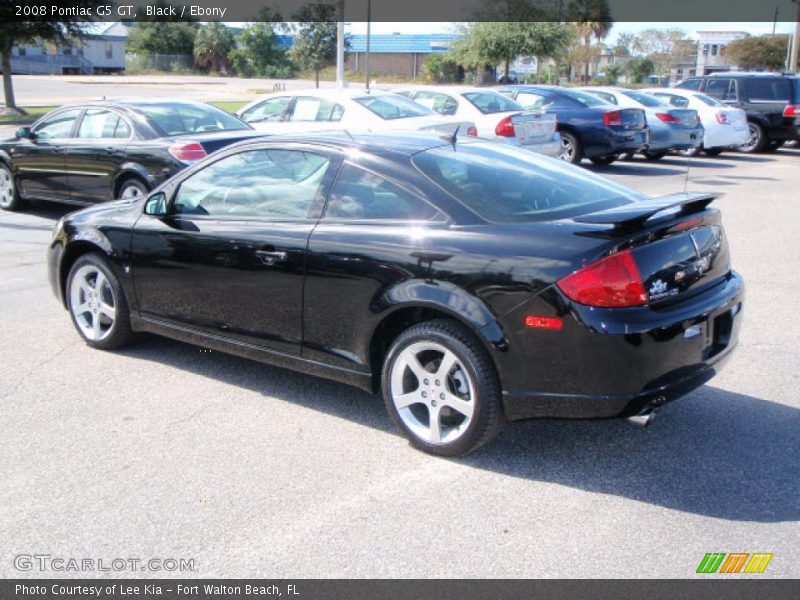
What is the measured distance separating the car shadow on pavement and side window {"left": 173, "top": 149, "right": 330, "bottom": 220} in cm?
110

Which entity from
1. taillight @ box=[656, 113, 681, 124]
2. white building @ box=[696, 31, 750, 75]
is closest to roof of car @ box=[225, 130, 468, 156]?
taillight @ box=[656, 113, 681, 124]

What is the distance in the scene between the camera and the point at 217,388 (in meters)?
5.32

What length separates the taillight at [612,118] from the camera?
1661 centimetres

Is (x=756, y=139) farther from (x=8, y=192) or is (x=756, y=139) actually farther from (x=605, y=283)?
(x=605, y=283)

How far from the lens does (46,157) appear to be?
11.4m

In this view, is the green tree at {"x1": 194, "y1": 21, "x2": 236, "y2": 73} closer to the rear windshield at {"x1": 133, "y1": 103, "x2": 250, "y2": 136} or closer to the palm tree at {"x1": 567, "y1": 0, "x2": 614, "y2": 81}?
the palm tree at {"x1": 567, "y1": 0, "x2": 614, "y2": 81}

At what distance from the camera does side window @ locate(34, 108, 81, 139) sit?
1130cm

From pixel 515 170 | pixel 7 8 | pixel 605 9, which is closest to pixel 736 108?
pixel 515 170

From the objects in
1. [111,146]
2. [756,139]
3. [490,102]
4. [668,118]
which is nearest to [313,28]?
[756,139]

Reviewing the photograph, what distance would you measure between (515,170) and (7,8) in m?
26.6

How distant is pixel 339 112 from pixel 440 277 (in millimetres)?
9355

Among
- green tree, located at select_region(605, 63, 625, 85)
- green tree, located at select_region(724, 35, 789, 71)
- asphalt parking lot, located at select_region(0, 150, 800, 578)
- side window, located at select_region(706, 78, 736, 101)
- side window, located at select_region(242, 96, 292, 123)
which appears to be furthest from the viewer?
green tree, located at select_region(724, 35, 789, 71)
